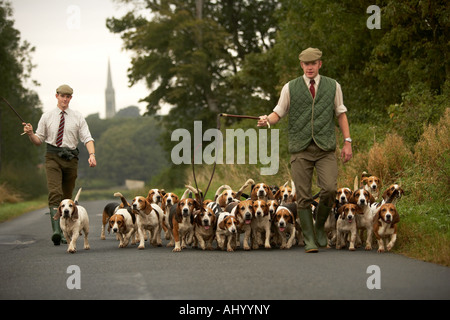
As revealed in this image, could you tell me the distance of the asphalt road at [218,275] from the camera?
23.9 ft

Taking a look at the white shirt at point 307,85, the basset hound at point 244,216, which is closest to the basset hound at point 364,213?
the white shirt at point 307,85

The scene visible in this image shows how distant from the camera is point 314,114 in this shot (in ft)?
35.1

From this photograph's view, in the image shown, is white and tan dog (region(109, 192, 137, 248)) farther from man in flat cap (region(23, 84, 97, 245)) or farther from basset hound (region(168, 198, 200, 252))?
basset hound (region(168, 198, 200, 252))

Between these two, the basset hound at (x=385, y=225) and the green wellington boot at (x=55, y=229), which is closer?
the basset hound at (x=385, y=225)

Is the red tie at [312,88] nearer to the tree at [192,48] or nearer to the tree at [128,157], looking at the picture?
the tree at [192,48]

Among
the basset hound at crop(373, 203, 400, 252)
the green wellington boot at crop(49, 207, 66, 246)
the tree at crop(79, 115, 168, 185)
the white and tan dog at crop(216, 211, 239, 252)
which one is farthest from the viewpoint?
the tree at crop(79, 115, 168, 185)

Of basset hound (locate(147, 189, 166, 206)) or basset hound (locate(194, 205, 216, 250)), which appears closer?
basset hound (locate(194, 205, 216, 250))

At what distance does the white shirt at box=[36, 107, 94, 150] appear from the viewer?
12.6m

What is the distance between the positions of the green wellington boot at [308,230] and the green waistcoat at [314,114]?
101cm

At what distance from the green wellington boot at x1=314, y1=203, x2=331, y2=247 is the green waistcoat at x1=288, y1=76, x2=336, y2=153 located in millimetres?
1018

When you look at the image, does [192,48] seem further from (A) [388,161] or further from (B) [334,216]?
(B) [334,216]

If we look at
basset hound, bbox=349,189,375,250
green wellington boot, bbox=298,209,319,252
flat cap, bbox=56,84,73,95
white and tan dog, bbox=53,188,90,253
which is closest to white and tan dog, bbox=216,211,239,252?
green wellington boot, bbox=298,209,319,252

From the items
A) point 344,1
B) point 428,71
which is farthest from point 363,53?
point 428,71

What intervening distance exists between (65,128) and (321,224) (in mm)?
4748
